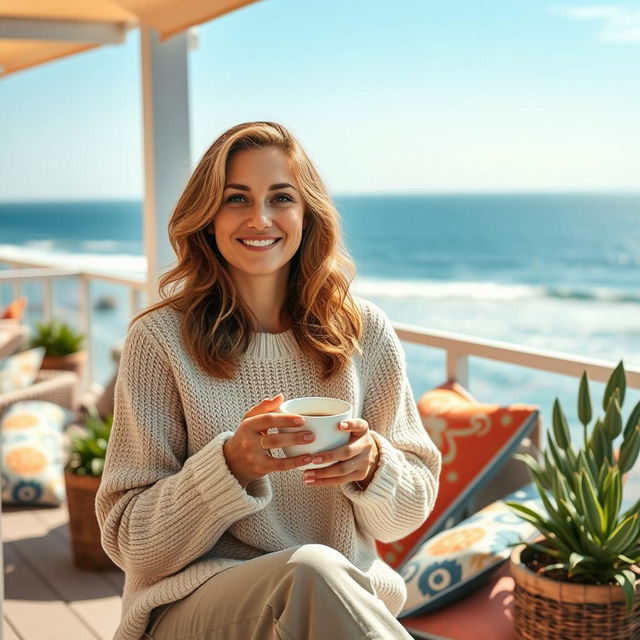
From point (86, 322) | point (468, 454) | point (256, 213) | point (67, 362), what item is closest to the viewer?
point (256, 213)

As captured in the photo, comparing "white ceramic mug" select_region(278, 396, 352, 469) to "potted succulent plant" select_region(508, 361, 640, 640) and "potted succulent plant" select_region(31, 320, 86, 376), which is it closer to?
"potted succulent plant" select_region(508, 361, 640, 640)

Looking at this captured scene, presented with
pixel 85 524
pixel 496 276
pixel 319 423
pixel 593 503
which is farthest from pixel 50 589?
pixel 496 276

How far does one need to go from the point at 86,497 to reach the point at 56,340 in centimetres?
215

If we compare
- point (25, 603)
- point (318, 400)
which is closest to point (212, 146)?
point (318, 400)

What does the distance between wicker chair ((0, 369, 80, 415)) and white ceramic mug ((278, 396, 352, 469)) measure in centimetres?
307

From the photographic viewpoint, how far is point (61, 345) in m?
5.19

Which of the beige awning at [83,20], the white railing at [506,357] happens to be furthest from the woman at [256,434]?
the beige awning at [83,20]

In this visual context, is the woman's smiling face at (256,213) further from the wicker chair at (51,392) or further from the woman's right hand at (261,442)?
the wicker chair at (51,392)

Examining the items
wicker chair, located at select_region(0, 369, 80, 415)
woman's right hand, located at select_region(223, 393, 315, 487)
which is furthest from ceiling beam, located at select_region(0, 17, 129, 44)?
woman's right hand, located at select_region(223, 393, 315, 487)

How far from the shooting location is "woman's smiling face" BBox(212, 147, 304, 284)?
1.84 m

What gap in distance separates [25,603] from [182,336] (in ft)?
4.96

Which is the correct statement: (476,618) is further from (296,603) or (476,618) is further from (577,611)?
(296,603)

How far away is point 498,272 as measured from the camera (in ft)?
84.9

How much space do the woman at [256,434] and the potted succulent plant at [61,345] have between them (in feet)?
11.0
